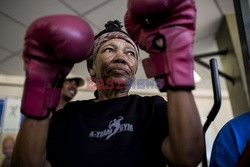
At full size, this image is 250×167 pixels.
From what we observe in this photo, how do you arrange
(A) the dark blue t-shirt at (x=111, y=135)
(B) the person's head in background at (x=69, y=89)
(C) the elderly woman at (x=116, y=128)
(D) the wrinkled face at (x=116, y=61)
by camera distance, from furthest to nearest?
1. (B) the person's head in background at (x=69, y=89)
2. (D) the wrinkled face at (x=116, y=61)
3. (A) the dark blue t-shirt at (x=111, y=135)
4. (C) the elderly woman at (x=116, y=128)

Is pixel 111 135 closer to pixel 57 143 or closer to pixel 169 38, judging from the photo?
pixel 57 143

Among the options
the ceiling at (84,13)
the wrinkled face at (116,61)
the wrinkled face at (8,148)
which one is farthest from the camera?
the wrinkled face at (8,148)

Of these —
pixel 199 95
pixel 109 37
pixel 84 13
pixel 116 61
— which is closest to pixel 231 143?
pixel 116 61

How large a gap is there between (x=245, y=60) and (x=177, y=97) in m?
0.57

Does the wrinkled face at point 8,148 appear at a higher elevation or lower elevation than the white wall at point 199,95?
lower

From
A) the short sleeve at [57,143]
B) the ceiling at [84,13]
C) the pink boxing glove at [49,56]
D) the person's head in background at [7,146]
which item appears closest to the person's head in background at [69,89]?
the ceiling at [84,13]

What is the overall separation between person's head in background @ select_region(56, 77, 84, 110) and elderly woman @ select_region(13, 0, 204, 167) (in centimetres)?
156

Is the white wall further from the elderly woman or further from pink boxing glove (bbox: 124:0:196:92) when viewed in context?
pink boxing glove (bbox: 124:0:196:92)

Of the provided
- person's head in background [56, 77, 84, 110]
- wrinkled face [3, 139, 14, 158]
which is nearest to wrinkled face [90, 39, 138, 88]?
person's head in background [56, 77, 84, 110]

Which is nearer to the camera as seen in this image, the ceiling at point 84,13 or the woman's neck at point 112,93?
the woman's neck at point 112,93

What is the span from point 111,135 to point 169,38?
39 cm

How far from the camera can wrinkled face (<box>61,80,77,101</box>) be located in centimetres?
259

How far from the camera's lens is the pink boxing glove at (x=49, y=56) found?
664 mm

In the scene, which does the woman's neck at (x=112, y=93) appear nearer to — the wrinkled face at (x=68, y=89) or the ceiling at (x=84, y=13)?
the ceiling at (x=84, y=13)
